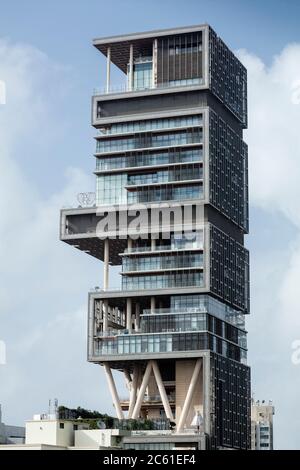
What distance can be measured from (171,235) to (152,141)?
17.5 m

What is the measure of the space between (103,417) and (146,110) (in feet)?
180

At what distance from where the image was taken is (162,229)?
18250 centimetres

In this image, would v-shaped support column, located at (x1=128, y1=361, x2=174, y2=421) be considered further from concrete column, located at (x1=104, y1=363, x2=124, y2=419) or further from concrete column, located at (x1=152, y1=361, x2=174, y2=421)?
concrete column, located at (x1=104, y1=363, x2=124, y2=419)

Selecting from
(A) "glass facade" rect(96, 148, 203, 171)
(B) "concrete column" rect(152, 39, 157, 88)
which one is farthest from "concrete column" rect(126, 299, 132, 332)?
(B) "concrete column" rect(152, 39, 157, 88)

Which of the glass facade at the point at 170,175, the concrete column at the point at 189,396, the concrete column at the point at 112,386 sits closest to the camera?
the concrete column at the point at 189,396

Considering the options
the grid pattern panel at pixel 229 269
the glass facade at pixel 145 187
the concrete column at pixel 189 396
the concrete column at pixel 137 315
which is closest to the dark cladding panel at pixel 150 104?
the glass facade at pixel 145 187

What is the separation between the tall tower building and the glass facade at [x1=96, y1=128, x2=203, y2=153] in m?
0.21

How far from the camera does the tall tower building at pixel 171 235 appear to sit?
585ft

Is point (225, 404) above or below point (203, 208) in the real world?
below

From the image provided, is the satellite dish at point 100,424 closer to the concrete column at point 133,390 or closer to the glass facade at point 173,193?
the concrete column at point 133,390

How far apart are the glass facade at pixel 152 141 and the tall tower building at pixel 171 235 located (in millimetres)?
→ 214

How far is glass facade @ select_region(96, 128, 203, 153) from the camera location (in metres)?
186
